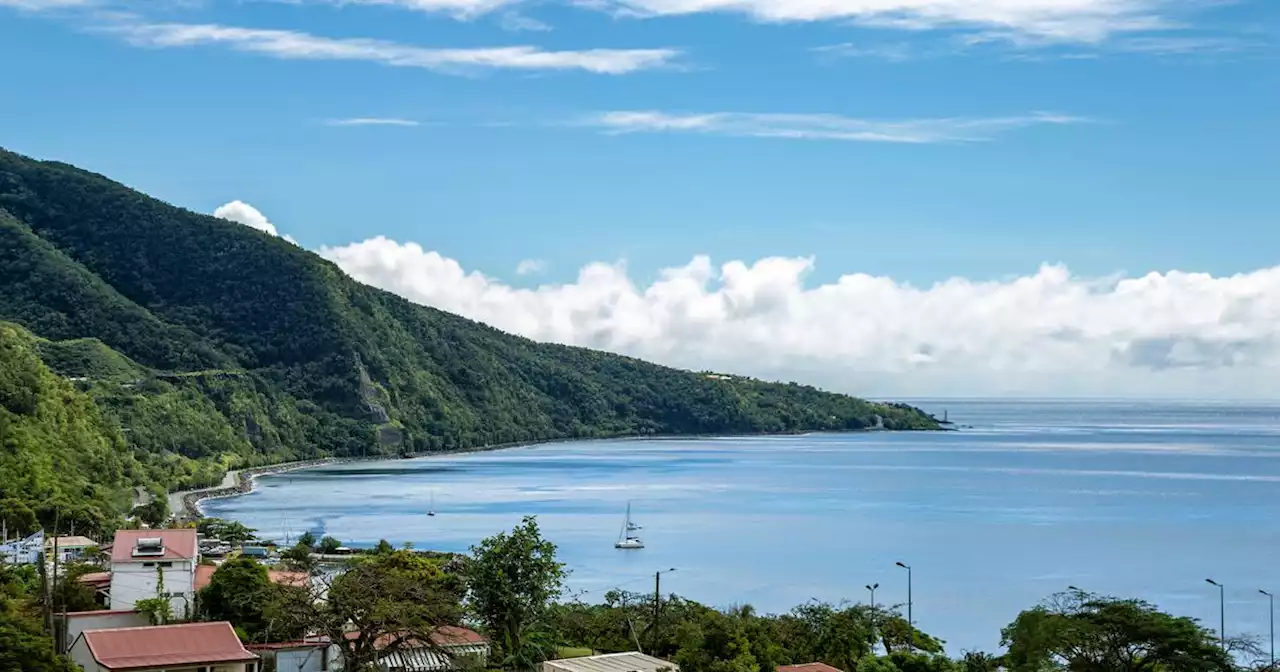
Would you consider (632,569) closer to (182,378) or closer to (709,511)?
(709,511)

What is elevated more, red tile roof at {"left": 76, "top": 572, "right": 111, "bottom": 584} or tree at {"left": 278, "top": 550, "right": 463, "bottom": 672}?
tree at {"left": 278, "top": 550, "right": 463, "bottom": 672}

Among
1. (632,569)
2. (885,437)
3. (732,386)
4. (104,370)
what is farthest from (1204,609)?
(732,386)

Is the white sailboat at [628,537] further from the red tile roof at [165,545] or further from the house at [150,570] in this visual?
the house at [150,570]

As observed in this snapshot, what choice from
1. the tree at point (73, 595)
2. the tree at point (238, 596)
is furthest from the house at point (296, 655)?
the tree at point (73, 595)

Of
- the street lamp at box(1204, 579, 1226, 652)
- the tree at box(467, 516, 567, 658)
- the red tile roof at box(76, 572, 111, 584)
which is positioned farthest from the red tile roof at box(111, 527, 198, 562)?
the street lamp at box(1204, 579, 1226, 652)

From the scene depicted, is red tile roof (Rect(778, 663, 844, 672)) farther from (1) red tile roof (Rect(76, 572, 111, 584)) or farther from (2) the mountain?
(2) the mountain
